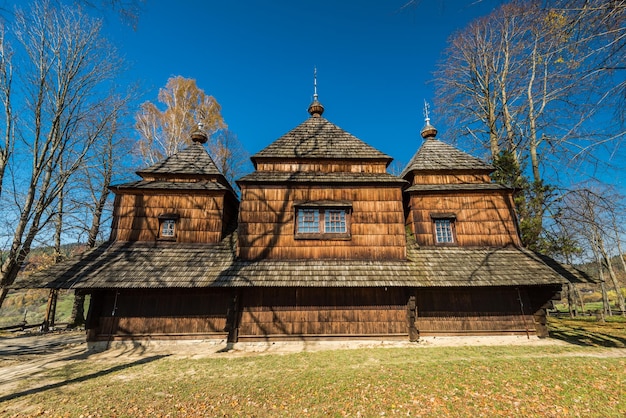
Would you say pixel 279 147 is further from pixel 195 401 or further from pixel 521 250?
pixel 521 250

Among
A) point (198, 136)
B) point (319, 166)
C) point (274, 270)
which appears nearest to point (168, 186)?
point (198, 136)

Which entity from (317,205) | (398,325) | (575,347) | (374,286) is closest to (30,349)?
(317,205)

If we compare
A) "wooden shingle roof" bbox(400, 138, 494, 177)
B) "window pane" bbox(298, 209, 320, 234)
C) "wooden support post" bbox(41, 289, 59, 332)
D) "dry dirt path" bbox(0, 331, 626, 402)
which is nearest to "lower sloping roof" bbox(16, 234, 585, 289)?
"window pane" bbox(298, 209, 320, 234)

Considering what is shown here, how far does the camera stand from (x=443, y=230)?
11953mm

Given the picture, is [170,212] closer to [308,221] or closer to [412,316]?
[308,221]

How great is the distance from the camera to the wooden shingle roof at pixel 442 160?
505 inches

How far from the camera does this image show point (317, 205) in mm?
11195

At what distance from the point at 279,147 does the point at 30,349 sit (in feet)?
44.2

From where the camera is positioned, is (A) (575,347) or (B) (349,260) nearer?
(A) (575,347)

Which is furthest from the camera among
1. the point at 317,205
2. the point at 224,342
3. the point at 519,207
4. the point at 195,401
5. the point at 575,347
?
the point at 519,207

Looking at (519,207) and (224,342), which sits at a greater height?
(519,207)

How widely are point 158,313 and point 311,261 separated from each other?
21.1 feet

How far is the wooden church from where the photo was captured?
10086mm

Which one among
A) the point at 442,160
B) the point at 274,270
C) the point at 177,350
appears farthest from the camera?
the point at 442,160
